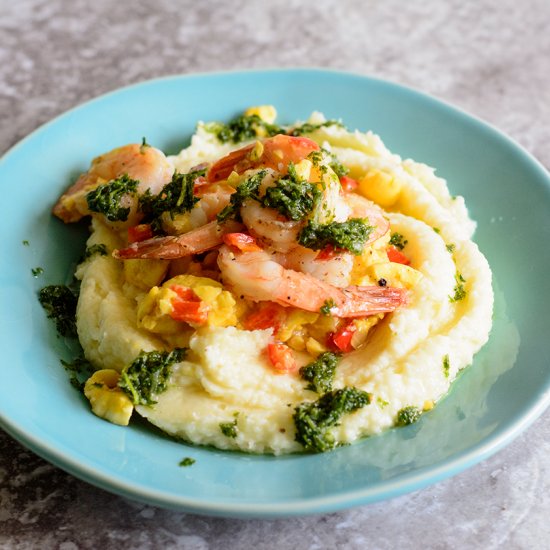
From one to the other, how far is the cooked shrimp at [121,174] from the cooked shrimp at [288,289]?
4.56 feet

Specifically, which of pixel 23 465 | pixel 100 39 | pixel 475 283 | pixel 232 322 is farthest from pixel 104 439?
pixel 100 39

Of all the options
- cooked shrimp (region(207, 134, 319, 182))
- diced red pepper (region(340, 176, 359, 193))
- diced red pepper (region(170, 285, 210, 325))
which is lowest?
diced red pepper (region(170, 285, 210, 325))

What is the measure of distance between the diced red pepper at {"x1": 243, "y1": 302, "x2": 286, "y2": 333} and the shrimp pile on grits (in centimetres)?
1

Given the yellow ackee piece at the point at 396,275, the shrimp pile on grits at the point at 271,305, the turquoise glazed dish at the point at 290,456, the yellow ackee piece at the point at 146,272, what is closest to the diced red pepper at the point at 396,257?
the shrimp pile on grits at the point at 271,305

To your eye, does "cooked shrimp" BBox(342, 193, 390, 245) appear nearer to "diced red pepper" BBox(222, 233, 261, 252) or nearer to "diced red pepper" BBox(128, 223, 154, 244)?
"diced red pepper" BBox(222, 233, 261, 252)

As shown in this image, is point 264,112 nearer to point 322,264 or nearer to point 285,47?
point 322,264

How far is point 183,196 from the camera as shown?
23.7 feet

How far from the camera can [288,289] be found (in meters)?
6.54

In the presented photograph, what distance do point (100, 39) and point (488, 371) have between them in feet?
27.0

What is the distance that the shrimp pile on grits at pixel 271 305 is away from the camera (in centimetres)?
628

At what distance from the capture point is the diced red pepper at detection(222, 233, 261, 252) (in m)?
6.72

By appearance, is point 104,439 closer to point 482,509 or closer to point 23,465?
→ point 23,465

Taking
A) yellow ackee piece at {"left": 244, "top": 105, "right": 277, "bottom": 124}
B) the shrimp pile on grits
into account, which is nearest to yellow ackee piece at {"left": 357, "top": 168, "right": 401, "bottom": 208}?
the shrimp pile on grits

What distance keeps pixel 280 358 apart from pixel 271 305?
502 mm
